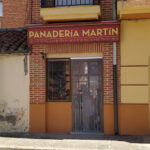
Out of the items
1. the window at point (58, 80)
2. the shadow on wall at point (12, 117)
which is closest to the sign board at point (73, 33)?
the window at point (58, 80)

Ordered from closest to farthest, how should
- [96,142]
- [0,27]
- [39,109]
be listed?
[96,142], [39,109], [0,27]

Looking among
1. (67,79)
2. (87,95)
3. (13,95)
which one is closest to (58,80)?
(67,79)

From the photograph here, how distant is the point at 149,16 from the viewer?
25.5 feet

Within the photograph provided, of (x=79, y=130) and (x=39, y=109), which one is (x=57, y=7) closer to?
(x=39, y=109)

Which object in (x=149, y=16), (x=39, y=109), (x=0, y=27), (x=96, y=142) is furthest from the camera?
(x=0, y=27)

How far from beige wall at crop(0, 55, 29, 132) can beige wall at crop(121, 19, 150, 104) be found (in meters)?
3.32

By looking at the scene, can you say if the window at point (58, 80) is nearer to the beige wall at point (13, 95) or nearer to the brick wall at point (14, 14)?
the beige wall at point (13, 95)

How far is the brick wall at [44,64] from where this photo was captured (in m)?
8.16

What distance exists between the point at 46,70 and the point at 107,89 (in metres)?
2.17

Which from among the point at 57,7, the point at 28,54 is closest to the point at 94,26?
the point at 57,7

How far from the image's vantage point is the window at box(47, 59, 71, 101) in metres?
8.52

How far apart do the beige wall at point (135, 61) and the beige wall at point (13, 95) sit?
332 cm

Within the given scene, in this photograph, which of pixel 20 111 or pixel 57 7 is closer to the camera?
pixel 57 7

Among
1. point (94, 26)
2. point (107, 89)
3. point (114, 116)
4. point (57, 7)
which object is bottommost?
point (114, 116)
